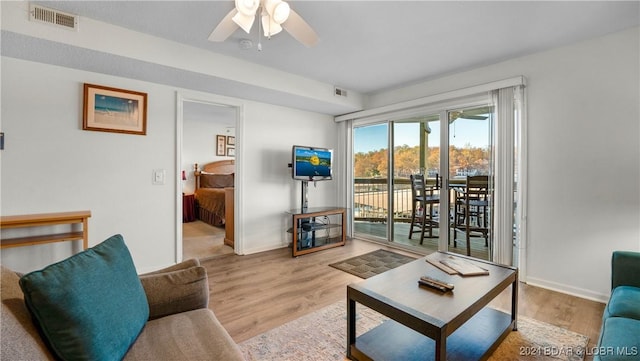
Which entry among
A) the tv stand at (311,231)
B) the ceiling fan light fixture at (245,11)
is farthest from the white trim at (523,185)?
the ceiling fan light fixture at (245,11)

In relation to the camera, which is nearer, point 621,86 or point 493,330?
point 493,330

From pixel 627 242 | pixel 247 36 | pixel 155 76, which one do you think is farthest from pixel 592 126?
pixel 155 76

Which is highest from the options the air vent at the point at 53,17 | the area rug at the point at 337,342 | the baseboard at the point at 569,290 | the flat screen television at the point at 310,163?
the air vent at the point at 53,17

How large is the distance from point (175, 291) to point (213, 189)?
488 centimetres

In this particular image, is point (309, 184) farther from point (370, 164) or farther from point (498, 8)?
point (498, 8)

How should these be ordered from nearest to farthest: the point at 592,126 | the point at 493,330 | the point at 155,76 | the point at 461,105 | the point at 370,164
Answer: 1. the point at 493,330
2. the point at 592,126
3. the point at 155,76
4. the point at 461,105
5. the point at 370,164

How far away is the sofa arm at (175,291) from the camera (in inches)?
53.7

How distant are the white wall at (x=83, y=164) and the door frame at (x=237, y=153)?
4 cm

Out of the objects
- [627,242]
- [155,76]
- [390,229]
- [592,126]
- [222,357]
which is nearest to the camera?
[222,357]

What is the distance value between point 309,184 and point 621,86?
3.74 m

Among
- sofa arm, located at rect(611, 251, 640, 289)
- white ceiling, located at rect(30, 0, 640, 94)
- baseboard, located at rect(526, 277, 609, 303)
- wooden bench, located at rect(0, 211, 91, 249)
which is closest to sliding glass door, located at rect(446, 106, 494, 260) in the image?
baseboard, located at rect(526, 277, 609, 303)

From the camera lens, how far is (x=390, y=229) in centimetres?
440

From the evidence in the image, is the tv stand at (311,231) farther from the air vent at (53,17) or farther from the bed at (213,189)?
the air vent at (53,17)

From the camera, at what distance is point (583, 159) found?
2.62 meters
